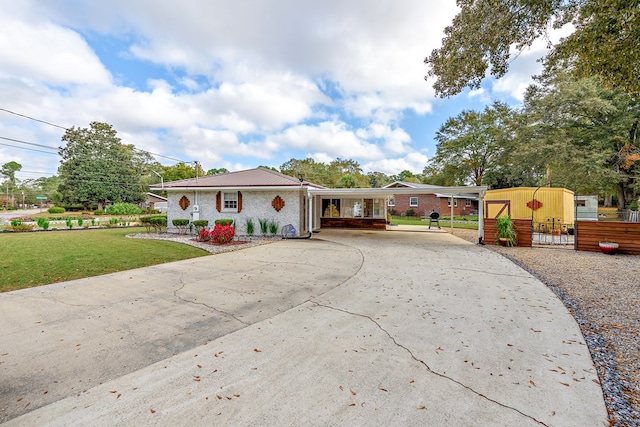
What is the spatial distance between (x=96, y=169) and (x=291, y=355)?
45.4 metres

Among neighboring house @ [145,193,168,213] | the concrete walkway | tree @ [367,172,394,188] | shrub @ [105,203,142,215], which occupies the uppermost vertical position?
tree @ [367,172,394,188]

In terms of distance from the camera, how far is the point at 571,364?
9.05 feet

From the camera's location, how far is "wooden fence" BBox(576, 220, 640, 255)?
909 cm

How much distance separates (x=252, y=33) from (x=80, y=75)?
9.92m

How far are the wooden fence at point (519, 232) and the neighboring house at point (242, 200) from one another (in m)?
7.99

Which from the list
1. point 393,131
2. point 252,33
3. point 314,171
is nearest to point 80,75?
point 252,33

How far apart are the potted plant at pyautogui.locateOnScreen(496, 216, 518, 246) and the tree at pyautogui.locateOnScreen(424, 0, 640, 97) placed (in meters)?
6.62

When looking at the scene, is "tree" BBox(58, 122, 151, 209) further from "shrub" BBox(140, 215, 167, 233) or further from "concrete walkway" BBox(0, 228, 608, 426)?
"concrete walkway" BBox(0, 228, 608, 426)

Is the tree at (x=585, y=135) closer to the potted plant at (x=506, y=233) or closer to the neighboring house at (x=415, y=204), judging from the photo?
the neighboring house at (x=415, y=204)

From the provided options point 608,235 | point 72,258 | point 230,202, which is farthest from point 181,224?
point 608,235

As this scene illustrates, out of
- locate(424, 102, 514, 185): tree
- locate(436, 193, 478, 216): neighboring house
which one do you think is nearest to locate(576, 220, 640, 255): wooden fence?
locate(436, 193, 478, 216): neighboring house

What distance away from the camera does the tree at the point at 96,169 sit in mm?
35125

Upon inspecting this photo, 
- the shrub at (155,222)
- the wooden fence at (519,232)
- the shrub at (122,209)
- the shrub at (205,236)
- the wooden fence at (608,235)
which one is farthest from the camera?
the shrub at (122,209)

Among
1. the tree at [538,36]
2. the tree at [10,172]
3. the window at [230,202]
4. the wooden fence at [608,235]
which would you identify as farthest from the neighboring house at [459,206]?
the tree at [10,172]
